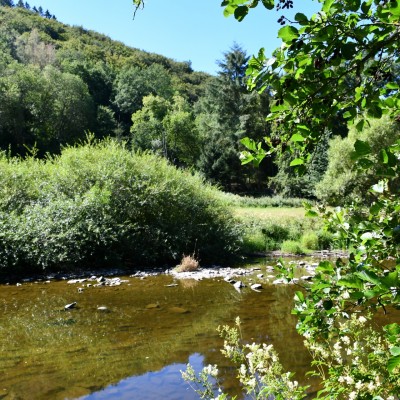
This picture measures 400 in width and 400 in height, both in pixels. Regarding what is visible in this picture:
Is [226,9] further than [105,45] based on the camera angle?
No

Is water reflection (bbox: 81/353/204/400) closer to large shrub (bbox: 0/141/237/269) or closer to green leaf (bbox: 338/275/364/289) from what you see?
green leaf (bbox: 338/275/364/289)

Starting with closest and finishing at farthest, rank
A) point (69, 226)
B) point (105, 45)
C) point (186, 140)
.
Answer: point (69, 226) → point (186, 140) → point (105, 45)

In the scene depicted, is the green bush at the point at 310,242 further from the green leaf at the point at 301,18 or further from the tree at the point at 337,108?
the green leaf at the point at 301,18

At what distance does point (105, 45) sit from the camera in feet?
501

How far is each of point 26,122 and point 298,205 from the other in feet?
132

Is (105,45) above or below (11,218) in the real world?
above

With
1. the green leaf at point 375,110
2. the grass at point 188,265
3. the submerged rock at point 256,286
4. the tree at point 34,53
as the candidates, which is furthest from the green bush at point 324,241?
the tree at point 34,53

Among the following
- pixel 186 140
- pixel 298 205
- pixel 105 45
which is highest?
pixel 105 45

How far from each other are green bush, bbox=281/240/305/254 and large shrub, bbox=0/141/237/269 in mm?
3091

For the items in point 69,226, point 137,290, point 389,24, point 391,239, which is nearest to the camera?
point 389,24

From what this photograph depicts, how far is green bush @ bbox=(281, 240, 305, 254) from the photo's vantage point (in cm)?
2166

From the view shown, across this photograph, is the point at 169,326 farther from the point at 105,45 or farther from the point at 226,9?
the point at 105,45

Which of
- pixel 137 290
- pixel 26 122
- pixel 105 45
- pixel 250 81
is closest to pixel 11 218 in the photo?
pixel 137 290

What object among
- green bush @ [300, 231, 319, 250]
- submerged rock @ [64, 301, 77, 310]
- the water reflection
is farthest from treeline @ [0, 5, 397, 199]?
the water reflection
